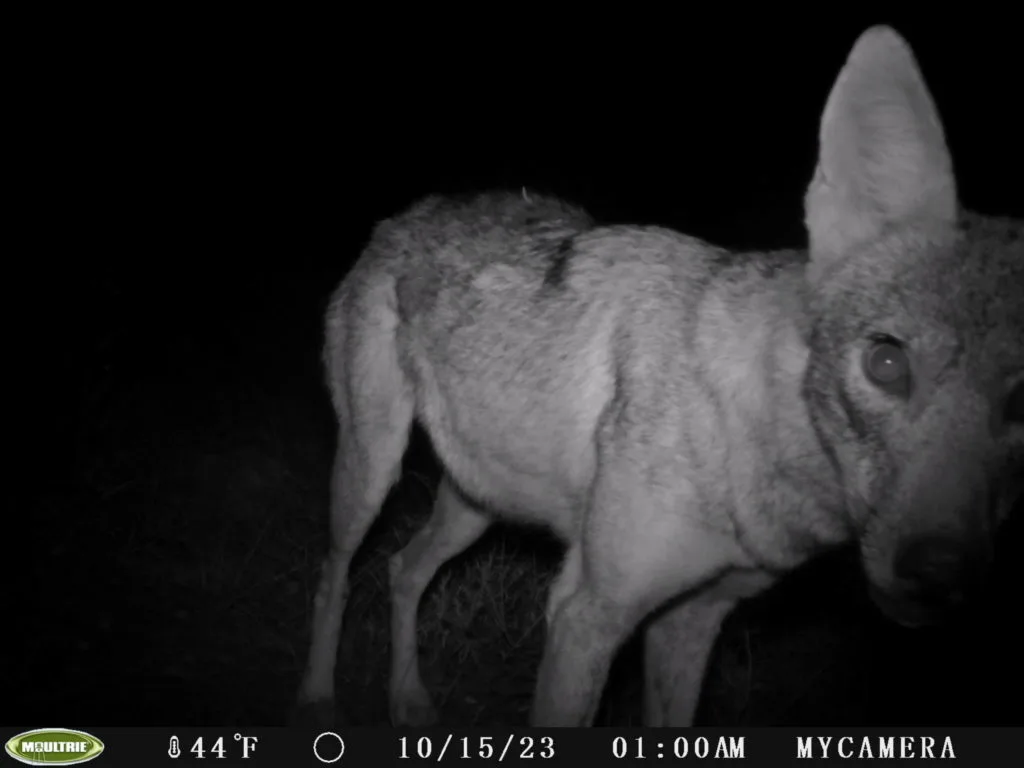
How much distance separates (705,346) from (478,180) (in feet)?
23.8

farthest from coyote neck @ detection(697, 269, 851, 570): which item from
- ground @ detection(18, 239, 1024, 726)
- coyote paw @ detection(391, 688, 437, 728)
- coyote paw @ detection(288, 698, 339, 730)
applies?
coyote paw @ detection(288, 698, 339, 730)

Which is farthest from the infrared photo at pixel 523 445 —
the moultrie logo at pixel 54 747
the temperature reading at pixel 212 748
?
the temperature reading at pixel 212 748

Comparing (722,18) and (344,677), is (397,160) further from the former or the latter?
(344,677)

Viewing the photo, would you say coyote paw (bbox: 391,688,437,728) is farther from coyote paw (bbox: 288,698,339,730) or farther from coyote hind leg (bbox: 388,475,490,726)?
coyote paw (bbox: 288,698,339,730)

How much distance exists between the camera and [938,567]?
6.21 ft

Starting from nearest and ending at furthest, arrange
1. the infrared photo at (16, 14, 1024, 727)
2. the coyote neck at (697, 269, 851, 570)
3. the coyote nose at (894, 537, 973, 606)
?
the coyote nose at (894, 537, 973, 606), the infrared photo at (16, 14, 1024, 727), the coyote neck at (697, 269, 851, 570)

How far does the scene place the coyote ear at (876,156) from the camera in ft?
7.25

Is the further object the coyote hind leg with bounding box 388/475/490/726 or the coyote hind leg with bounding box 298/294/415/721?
the coyote hind leg with bounding box 388/475/490/726

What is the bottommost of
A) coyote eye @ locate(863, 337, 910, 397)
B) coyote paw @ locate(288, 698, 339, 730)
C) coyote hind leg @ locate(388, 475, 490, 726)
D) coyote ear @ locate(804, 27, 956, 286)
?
coyote paw @ locate(288, 698, 339, 730)

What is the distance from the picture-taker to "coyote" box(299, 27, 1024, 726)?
2002mm

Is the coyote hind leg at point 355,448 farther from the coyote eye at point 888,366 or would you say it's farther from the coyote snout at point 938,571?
the coyote snout at point 938,571

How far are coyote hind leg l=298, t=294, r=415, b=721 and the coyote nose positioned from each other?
193cm

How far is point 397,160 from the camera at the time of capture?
1003 centimetres

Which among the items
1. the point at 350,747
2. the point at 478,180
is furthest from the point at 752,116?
the point at 350,747
